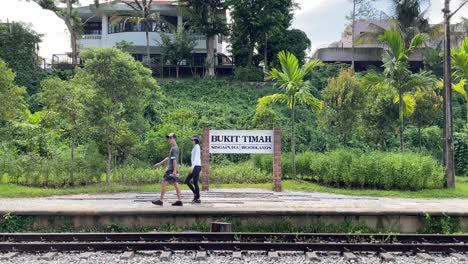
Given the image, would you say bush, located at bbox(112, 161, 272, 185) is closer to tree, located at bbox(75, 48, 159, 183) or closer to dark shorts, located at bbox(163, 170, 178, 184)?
tree, located at bbox(75, 48, 159, 183)

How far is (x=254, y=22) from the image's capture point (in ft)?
130

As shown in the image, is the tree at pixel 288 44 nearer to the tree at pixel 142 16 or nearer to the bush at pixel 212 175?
the tree at pixel 142 16

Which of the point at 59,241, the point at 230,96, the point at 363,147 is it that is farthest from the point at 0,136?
the point at 230,96

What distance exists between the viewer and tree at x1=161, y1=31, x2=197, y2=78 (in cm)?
4112

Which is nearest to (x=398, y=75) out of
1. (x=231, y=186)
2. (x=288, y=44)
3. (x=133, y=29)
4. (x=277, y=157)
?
(x=277, y=157)

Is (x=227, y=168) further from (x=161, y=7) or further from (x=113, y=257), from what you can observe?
(x=161, y=7)

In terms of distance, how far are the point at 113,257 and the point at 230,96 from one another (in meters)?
29.8

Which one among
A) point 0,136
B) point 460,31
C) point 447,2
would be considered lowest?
point 0,136

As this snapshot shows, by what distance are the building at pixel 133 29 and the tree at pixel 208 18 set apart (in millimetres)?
1756

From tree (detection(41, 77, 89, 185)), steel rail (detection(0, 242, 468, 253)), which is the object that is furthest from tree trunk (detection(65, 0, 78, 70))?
steel rail (detection(0, 242, 468, 253))

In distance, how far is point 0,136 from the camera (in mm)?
20016

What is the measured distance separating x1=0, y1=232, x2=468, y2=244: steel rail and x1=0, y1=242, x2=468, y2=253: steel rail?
2.10 feet

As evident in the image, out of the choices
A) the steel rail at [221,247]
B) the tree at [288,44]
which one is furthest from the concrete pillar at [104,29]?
the steel rail at [221,247]

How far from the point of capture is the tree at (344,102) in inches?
848
